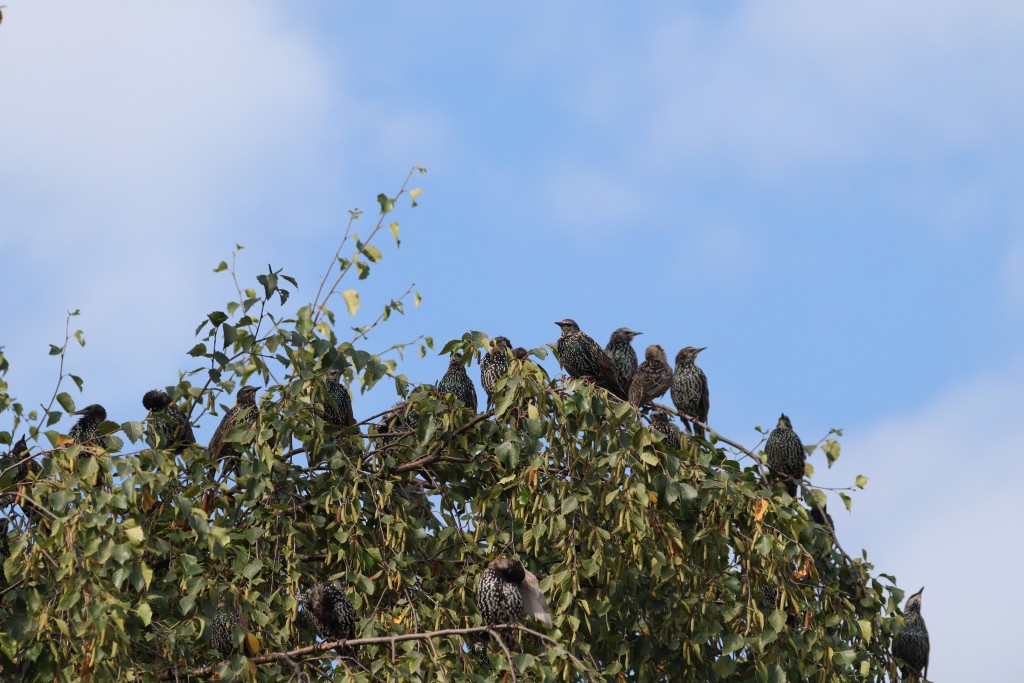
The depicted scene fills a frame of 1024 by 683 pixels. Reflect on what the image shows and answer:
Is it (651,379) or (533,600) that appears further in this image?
(651,379)

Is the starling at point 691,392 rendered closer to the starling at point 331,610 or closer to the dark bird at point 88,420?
the starling at point 331,610

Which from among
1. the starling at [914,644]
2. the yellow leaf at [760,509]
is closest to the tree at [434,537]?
the yellow leaf at [760,509]

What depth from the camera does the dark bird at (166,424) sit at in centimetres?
711

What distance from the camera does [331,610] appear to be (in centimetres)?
661

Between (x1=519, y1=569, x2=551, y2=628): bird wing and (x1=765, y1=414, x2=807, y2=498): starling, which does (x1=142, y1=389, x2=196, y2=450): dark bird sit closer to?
(x1=519, y1=569, x2=551, y2=628): bird wing

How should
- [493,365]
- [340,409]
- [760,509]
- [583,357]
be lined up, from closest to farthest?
[760,509], [340,409], [493,365], [583,357]

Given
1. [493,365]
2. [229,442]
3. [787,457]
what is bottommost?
[229,442]

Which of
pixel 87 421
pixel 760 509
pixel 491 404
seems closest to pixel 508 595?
pixel 491 404

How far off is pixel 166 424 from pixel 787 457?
4.03 metres

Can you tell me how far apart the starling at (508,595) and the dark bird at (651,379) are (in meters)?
2.66

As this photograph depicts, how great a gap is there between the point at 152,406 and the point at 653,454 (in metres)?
4.02

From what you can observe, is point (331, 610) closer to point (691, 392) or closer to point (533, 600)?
point (533, 600)

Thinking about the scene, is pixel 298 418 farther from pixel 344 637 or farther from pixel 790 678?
pixel 790 678

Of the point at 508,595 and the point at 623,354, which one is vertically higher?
the point at 623,354
